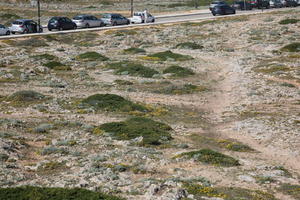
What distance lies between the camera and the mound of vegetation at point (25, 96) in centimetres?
2810

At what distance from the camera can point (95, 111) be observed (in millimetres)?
26453

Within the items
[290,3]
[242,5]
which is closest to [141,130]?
[242,5]

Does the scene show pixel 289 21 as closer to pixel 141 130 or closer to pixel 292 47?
pixel 292 47

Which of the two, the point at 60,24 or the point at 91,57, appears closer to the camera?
the point at 91,57

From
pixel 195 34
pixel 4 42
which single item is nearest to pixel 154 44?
pixel 195 34

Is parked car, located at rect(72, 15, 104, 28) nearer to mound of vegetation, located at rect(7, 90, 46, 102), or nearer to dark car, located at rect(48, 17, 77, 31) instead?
dark car, located at rect(48, 17, 77, 31)

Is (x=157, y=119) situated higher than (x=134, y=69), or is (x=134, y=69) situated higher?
(x=134, y=69)

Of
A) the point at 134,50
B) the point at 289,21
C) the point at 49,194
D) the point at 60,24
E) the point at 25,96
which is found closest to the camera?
the point at 49,194

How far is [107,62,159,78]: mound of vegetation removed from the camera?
38250mm

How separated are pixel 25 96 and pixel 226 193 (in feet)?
55.3

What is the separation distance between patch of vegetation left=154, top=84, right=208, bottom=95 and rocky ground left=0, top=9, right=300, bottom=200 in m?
0.07

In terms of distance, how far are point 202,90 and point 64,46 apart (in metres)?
24.7

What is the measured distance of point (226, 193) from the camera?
1515 centimetres

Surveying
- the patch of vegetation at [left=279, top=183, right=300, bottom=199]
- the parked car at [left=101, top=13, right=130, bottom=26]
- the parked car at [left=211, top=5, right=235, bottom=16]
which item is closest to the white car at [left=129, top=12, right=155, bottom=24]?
the parked car at [left=101, top=13, right=130, bottom=26]
